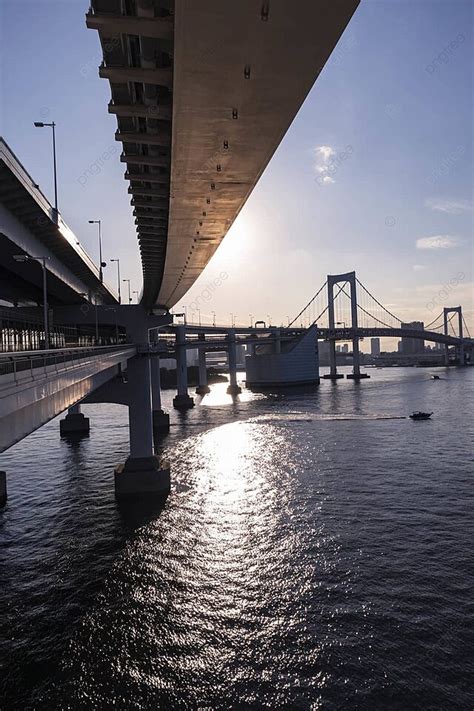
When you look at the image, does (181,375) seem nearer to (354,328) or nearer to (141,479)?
(141,479)

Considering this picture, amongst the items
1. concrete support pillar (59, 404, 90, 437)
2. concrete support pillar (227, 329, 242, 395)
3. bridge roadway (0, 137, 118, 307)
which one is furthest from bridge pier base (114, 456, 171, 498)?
concrete support pillar (227, 329, 242, 395)

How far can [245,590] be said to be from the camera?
17906mm

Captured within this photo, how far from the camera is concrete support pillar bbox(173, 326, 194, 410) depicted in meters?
90.5

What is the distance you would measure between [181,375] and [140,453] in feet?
214

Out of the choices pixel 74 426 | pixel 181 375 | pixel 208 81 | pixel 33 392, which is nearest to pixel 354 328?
pixel 181 375

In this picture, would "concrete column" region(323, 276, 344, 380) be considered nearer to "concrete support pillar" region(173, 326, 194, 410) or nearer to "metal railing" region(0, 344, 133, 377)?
"concrete support pillar" region(173, 326, 194, 410)

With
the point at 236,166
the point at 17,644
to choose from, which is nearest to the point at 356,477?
the point at 17,644

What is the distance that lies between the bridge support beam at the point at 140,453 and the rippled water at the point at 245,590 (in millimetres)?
1753

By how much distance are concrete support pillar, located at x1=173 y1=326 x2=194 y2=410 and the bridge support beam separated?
5298cm

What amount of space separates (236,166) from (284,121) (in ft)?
8.45

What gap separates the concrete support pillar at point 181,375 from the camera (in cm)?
9051

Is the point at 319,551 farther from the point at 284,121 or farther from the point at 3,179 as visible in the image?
the point at 3,179

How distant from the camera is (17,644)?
15.1 meters

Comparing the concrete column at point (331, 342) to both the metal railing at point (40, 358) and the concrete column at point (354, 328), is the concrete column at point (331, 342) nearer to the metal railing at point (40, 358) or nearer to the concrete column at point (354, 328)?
the concrete column at point (354, 328)
